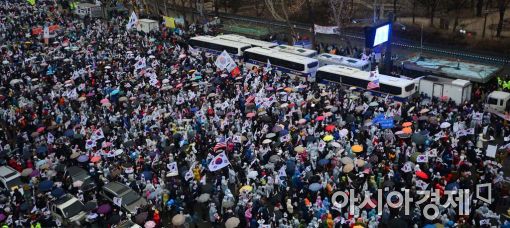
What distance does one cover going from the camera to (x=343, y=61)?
33.3m

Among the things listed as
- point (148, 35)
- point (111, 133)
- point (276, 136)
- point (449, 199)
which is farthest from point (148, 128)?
point (148, 35)

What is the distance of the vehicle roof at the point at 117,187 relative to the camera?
63.8ft

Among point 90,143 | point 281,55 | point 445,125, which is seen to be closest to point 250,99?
point 281,55

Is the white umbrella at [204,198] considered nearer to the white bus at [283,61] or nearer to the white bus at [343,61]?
the white bus at [283,61]

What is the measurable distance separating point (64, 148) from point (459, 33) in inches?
1371

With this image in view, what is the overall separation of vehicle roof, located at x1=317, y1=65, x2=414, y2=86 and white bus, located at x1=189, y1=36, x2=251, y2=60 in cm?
832

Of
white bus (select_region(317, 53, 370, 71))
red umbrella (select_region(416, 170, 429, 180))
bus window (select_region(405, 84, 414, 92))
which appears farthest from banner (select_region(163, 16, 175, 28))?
red umbrella (select_region(416, 170, 429, 180))

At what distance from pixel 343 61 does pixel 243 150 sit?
14.0 metres

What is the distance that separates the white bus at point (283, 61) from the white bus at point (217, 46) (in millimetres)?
1185

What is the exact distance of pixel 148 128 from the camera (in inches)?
975

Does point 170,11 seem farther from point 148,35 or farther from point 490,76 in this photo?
point 490,76

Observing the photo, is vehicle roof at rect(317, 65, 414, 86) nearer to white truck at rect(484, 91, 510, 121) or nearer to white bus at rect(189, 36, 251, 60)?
white truck at rect(484, 91, 510, 121)

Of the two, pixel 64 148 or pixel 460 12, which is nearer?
pixel 64 148

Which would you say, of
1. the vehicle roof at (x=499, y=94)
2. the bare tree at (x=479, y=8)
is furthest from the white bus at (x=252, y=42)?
the bare tree at (x=479, y=8)
